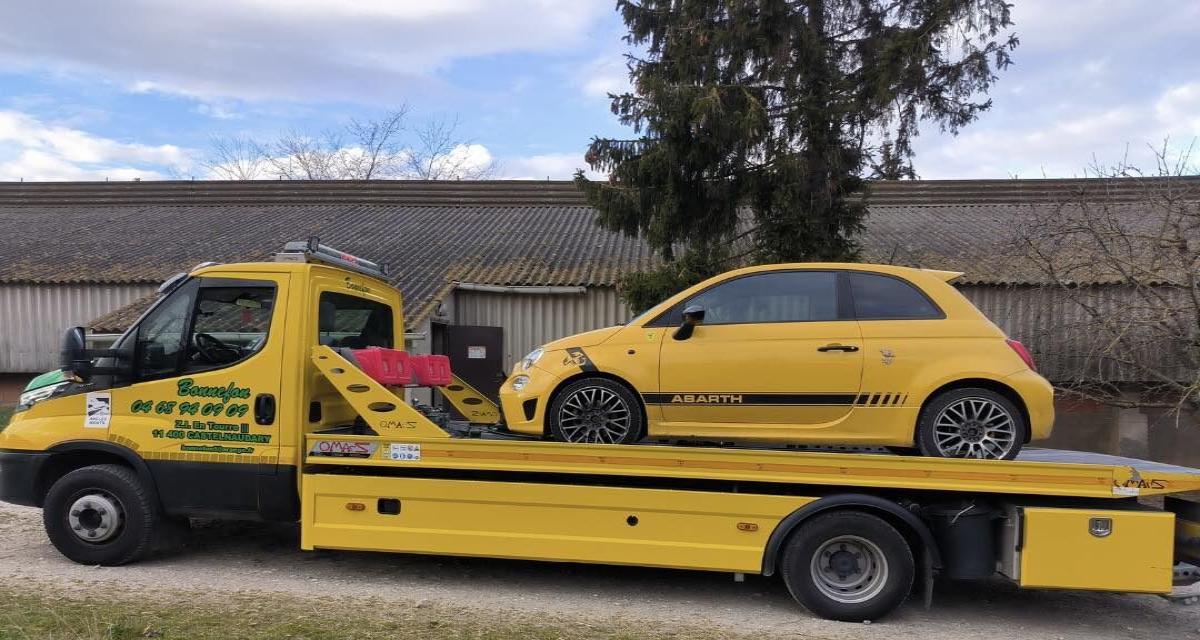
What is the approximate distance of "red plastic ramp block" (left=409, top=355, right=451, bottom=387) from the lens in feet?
20.7

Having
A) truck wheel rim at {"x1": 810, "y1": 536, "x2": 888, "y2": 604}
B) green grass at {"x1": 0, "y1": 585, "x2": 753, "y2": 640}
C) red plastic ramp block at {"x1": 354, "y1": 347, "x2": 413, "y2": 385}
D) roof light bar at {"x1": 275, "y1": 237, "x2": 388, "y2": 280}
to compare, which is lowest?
green grass at {"x1": 0, "y1": 585, "x2": 753, "y2": 640}

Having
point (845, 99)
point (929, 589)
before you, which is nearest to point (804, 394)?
point (929, 589)

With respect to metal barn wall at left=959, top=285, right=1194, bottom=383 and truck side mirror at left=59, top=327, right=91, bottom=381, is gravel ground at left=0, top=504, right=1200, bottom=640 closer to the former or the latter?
truck side mirror at left=59, top=327, right=91, bottom=381

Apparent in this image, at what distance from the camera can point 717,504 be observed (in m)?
5.05

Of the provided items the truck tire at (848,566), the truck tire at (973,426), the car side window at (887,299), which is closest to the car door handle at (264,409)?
the truck tire at (848,566)

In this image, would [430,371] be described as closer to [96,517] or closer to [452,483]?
[452,483]

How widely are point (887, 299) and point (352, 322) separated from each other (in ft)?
13.9

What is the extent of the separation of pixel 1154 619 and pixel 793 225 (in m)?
5.10

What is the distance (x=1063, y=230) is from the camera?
30.3 ft

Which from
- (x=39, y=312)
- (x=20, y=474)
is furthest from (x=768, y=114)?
(x=39, y=312)

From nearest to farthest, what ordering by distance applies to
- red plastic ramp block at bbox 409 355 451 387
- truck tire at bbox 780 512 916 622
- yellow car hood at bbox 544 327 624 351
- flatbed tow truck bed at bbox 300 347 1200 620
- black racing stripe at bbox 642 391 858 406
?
flatbed tow truck bed at bbox 300 347 1200 620 < truck tire at bbox 780 512 916 622 < black racing stripe at bbox 642 391 858 406 < yellow car hood at bbox 544 327 624 351 < red plastic ramp block at bbox 409 355 451 387

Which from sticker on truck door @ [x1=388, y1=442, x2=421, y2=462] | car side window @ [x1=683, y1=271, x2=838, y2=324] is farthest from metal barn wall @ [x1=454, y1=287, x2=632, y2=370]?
sticker on truck door @ [x1=388, y1=442, x2=421, y2=462]

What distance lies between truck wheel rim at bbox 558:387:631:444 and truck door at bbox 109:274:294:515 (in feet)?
6.92

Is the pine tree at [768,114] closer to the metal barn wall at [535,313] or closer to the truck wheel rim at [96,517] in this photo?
the metal barn wall at [535,313]
